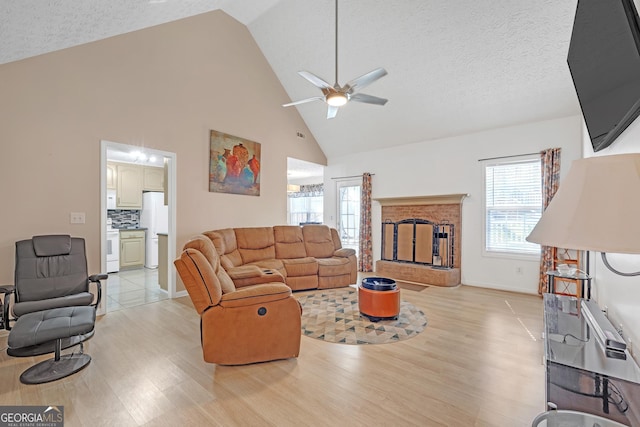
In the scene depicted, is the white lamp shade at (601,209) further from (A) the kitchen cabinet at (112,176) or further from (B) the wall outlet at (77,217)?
(A) the kitchen cabinet at (112,176)

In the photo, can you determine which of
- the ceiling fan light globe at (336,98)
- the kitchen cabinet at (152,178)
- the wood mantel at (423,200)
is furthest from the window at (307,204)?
the ceiling fan light globe at (336,98)

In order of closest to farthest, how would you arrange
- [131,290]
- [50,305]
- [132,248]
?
[50,305]
[131,290]
[132,248]

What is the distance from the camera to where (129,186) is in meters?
6.44

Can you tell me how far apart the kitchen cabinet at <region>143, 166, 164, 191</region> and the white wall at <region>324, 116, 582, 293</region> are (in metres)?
4.99

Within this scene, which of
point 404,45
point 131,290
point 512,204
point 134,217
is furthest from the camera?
point 134,217

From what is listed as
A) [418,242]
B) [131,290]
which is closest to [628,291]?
[418,242]

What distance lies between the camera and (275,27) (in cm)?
496

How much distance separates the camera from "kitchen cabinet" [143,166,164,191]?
6.69 meters

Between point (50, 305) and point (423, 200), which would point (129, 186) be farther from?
point (423, 200)

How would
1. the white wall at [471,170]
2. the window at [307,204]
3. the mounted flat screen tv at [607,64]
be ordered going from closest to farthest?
the mounted flat screen tv at [607,64]
the white wall at [471,170]
the window at [307,204]

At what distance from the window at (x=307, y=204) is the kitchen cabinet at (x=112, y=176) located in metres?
5.03

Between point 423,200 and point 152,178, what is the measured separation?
6232 millimetres

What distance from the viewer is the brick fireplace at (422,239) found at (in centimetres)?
526

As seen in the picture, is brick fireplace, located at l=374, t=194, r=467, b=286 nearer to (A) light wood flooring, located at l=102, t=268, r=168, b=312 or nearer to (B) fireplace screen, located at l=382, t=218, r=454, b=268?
(B) fireplace screen, located at l=382, t=218, r=454, b=268
